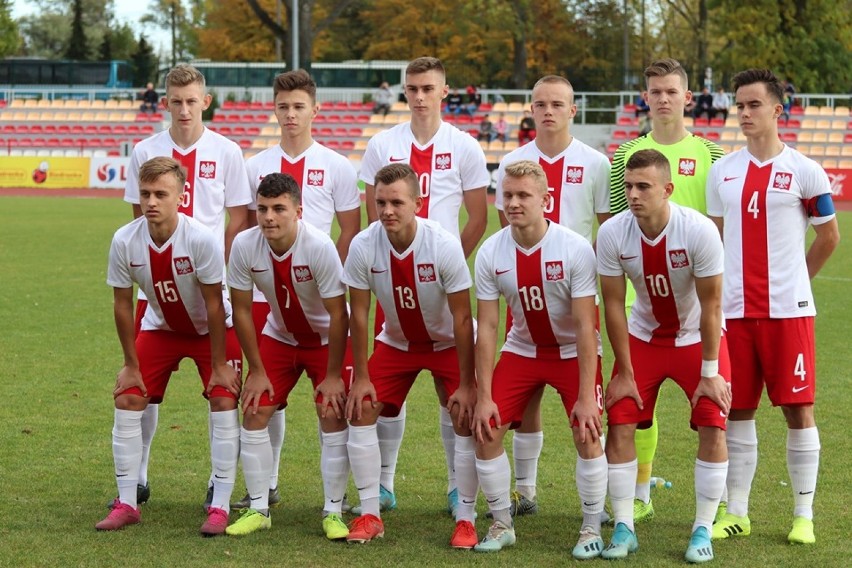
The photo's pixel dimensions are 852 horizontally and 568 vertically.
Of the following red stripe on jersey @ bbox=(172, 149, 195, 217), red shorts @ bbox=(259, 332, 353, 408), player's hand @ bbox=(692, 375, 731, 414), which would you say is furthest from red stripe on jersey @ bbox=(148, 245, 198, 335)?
player's hand @ bbox=(692, 375, 731, 414)

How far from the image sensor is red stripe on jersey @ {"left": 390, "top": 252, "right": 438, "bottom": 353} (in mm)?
5895

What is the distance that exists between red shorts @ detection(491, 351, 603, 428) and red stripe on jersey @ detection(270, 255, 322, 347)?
102 centimetres

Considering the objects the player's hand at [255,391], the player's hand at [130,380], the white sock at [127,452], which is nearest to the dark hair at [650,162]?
the player's hand at [255,391]

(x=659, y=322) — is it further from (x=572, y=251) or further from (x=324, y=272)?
(x=324, y=272)

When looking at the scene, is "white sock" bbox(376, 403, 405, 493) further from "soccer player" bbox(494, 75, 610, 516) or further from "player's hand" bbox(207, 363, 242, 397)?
"player's hand" bbox(207, 363, 242, 397)

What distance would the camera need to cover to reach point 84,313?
13.0 meters

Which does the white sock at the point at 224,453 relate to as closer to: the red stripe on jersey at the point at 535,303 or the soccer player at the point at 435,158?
the soccer player at the point at 435,158

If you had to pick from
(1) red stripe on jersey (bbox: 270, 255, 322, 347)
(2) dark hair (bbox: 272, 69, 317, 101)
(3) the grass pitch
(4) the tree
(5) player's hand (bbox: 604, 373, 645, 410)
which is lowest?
(3) the grass pitch

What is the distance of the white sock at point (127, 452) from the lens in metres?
6.14

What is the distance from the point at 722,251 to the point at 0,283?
39.0 feet

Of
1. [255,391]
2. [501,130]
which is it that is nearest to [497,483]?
[255,391]

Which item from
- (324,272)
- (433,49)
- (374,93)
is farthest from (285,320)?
(433,49)

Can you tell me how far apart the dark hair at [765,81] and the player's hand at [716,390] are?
1.45 metres

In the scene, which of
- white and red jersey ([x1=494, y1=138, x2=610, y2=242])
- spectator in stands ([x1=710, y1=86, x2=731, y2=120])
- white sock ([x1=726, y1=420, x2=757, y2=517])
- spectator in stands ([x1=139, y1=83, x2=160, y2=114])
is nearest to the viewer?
white sock ([x1=726, y1=420, x2=757, y2=517])
